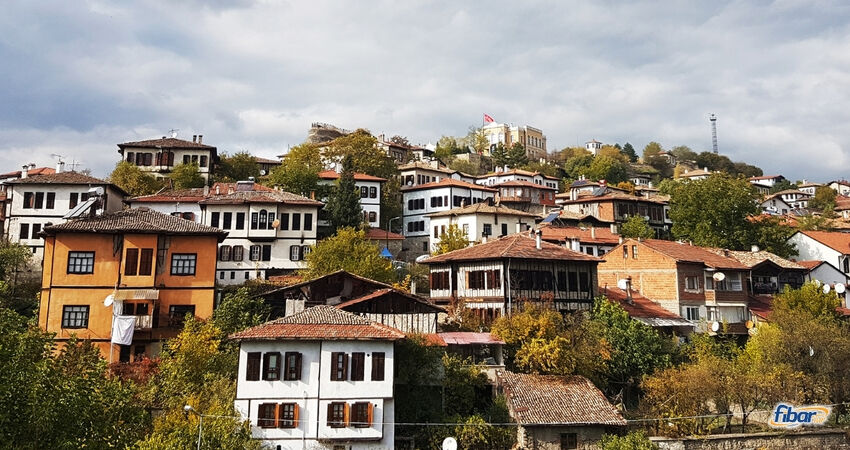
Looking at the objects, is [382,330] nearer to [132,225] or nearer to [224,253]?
[132,225]

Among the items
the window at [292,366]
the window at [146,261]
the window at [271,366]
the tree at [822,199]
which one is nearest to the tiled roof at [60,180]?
the window at [146,261]

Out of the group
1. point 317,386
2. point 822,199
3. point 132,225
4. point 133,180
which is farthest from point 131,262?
point 822,199

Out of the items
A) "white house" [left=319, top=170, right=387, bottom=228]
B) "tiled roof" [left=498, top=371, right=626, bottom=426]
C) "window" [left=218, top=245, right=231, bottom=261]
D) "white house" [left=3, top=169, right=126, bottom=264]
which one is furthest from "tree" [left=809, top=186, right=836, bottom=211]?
"white house" [left=3, top=169, right=126, bottom=264]

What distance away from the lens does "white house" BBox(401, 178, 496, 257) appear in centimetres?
6612

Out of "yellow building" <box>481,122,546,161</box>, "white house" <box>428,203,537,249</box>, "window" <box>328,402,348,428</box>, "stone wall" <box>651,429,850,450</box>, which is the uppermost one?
"yellow building" <box>481,122,546,161</box>

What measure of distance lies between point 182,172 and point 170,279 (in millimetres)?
26249

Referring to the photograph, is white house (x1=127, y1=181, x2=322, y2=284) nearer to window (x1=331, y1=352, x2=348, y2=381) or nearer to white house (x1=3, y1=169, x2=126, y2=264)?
white house (x1=3, y1=169, x2=126, y2=264)

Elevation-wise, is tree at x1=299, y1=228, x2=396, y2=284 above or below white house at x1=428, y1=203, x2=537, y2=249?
below

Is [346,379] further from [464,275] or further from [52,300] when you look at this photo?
[52,300]

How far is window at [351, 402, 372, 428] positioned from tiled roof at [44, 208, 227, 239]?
49.4 ft

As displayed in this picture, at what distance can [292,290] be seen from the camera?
34781 millimetres

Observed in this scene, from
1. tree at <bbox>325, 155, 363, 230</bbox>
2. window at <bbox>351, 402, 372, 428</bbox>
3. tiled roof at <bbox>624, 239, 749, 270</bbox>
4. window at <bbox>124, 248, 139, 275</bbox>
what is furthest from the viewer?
tree at <bbox>325, 155, 363, 230</bbox>

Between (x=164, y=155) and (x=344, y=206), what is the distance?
2078 cm

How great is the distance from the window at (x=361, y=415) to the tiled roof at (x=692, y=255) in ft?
86.1
